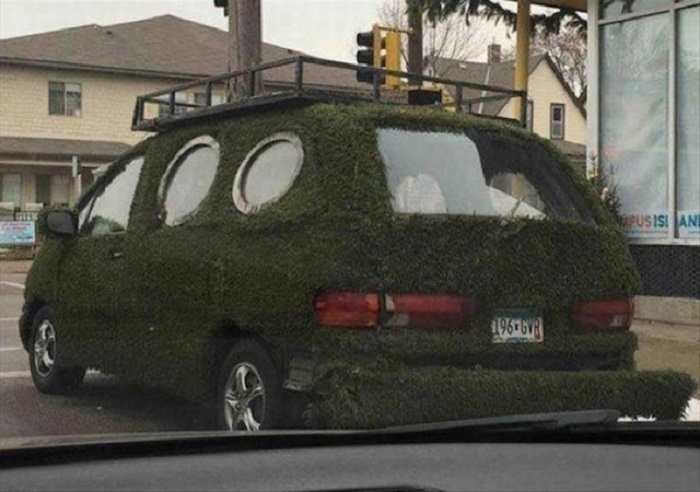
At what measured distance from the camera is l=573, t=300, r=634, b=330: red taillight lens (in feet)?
17.5

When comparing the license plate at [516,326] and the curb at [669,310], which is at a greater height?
the license plate at [516,326]

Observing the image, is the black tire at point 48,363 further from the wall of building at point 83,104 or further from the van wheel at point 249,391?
the wall of building at point 83,104

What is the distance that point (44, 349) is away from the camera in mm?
7770

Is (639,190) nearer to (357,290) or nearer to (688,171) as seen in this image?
(688,171)

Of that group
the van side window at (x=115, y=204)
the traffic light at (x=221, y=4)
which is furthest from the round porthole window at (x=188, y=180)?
the traffic light at (x=221, y=4)

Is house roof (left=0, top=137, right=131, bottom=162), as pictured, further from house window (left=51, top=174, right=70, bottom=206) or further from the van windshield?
the van windshield

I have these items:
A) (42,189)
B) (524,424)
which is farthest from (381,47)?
(42,189)

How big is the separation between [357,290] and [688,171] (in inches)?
368

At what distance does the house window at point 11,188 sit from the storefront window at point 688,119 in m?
26.9

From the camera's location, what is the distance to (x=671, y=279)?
13.0 metres

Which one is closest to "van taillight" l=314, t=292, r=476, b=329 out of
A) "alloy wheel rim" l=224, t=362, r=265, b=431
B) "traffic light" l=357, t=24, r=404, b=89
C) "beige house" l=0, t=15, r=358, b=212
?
"alloy wheel rim" l=224, t=362, r=265, b=431

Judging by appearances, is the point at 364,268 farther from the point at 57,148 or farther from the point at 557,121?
the point at 557,121

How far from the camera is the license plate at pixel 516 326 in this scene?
16.6ft

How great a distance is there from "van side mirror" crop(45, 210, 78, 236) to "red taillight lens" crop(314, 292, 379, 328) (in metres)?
3.12
